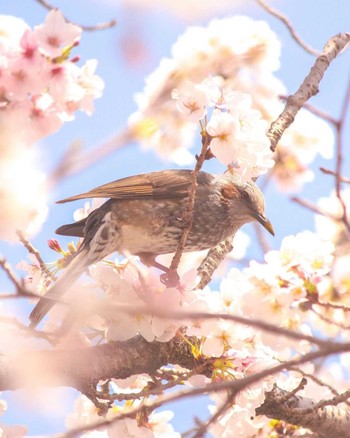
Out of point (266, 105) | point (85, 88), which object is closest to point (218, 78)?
point (85, 88)

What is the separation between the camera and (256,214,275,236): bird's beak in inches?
153

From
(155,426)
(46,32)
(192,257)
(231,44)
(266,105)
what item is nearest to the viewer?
(46,32)

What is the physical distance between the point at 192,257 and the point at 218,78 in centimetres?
214

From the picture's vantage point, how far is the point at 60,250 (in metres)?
3.18

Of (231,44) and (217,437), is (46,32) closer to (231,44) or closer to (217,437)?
(231,44)

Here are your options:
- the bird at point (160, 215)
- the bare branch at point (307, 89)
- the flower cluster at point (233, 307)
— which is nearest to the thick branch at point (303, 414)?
the flower cluster at point (233, 307)

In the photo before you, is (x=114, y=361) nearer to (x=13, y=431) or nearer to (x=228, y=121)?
(x=13, y=431)

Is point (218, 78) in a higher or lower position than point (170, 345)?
higher

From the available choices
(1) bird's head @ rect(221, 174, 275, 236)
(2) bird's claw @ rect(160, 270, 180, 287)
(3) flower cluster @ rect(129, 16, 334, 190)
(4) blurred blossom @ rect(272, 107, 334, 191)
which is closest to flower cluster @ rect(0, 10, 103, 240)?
(3) flower cluster @ rect(129, 16, 334, 190)

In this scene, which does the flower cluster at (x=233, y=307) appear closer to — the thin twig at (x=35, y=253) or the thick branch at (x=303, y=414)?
the thick branch at (x=303, y=414)

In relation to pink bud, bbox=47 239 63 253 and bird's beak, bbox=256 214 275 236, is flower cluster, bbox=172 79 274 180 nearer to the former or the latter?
pink bud, bbox=47 239 63 253

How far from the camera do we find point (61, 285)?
119 inches

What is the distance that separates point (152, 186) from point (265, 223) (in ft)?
2.33

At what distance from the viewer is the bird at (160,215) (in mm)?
3711
